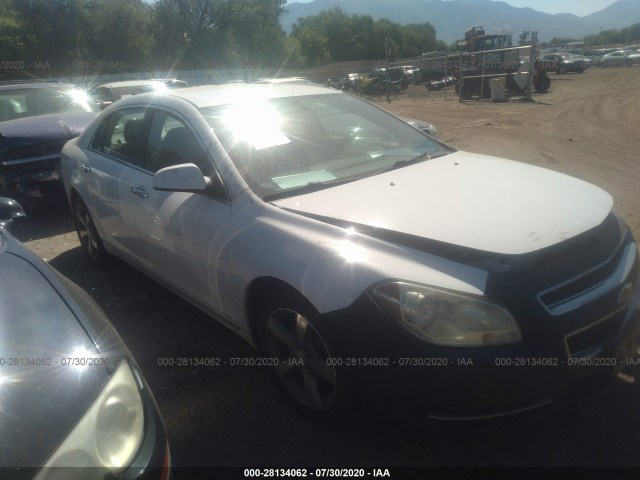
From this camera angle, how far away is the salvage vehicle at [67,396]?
1.42 metres

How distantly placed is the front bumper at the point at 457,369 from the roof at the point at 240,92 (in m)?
1.86

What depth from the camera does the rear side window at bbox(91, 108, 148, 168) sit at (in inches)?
147

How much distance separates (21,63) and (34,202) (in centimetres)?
3105

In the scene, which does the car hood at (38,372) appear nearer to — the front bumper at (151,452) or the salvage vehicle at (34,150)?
the front bumper at (151,452)

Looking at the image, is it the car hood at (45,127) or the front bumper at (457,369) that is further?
the car hood at (45,127)

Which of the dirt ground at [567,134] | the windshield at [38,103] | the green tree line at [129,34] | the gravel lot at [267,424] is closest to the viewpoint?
the gravel lot at [267,424]

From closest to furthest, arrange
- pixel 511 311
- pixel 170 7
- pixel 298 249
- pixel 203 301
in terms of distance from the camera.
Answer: pixel 511 311 < pixel 298 249 < pixel 203 301 < pixel 170 7

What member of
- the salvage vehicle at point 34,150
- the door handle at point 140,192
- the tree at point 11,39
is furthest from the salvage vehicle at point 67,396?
the tree at point 11,39

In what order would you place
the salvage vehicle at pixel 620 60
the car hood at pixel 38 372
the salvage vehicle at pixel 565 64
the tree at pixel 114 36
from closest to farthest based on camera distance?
1. the car hood at pixel 38 372
2. the tree at pixel 114 36
3. the salvage vehicle at pixel 565 64
4. the salvage vehicle at pixel 620 60

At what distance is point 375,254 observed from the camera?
7.18 feet

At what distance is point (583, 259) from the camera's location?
219 cm

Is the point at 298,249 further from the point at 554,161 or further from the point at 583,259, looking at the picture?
the point at 554,161

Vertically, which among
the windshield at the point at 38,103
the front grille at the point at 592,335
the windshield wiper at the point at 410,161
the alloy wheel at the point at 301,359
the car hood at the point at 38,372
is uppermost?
the windshield at the point at 38,103

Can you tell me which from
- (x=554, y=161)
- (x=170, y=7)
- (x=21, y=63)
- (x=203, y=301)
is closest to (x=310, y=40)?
(x=170, y=7)
